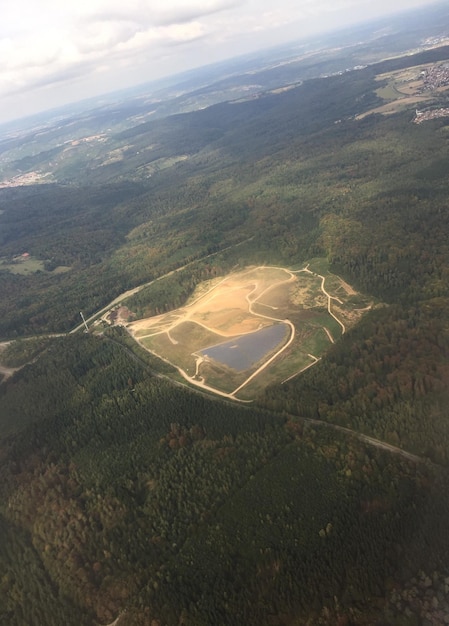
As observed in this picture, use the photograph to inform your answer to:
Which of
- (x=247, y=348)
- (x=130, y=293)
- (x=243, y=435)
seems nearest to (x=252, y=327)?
(x=247, y=348)

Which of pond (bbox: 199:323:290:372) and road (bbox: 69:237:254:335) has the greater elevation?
road (bbox: 69:237:254:335)

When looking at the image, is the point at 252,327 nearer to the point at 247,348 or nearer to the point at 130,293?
the point at 247,348

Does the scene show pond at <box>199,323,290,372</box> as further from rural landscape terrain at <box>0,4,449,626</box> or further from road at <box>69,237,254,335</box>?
road at <box>69,237,254,335</box>

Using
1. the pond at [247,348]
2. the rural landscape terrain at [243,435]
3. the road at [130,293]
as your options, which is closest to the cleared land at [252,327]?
the pond at [247,348]

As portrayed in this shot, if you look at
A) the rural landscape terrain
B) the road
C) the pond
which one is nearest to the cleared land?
the pond

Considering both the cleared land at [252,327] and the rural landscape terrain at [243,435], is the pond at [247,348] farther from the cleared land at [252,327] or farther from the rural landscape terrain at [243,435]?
the rural landscape terrain at [243,435]

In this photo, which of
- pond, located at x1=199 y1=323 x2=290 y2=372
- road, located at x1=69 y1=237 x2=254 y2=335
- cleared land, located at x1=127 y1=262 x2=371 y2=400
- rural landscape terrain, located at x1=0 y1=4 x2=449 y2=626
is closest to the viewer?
rural landscape terrain, located at x1=0 y1=4 x2=449 y2=626

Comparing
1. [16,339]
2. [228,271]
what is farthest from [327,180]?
[16,339]
